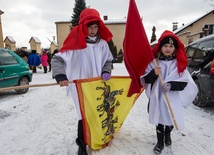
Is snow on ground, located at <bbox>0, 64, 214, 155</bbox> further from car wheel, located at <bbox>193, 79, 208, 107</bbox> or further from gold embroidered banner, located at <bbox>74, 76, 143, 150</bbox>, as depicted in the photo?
gold embroidered banner, located at <bbox>74, 76, 143, 150</bbox>

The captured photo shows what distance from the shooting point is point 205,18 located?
91.1ft

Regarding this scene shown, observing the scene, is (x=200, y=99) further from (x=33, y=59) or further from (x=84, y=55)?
(x=33, y=59)

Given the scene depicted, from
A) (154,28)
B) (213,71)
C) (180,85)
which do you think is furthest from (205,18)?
(154,28)

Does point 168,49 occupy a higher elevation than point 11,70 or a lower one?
higher

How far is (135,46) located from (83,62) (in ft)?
2.38

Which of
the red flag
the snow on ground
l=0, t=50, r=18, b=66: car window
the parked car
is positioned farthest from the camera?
l=0, t=50, r=18, b=66: car window

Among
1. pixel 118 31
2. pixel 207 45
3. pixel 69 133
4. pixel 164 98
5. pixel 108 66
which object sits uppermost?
pixel 118 31

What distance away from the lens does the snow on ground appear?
307 centimetres

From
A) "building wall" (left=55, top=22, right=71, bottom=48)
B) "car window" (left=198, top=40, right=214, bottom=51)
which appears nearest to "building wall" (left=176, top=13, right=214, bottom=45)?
"car window" (left=198, top=40, right=214, bottom=51)

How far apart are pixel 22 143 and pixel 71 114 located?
1.43m

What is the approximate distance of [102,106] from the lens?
2.88m

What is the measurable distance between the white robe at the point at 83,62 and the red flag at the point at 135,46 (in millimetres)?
383

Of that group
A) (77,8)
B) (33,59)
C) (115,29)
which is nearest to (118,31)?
(115,29)

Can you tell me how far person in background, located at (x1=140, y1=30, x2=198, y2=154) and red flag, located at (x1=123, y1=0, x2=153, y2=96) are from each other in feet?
0.35
